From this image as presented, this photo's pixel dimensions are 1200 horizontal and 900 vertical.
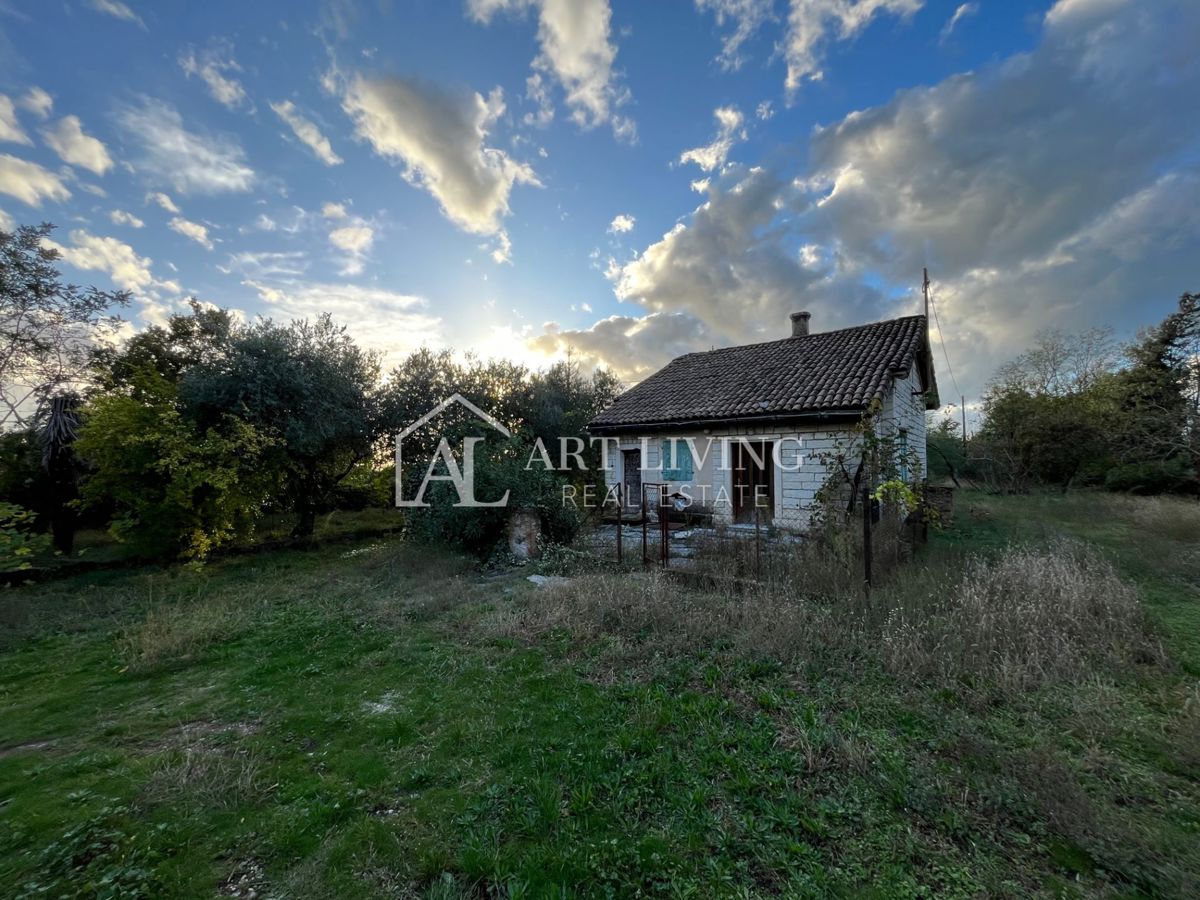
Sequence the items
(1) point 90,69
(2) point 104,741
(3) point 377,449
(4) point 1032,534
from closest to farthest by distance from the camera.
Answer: (2) point 104,741 → (1) point 90,69 → (4) point 1032,534 → (3) point 377,449

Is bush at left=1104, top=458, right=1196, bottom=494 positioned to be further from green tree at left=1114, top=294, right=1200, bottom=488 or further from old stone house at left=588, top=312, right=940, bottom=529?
old stone house at left=588, top=312, right=940, bottom=529

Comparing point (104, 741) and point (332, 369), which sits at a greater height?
point (332, 369)

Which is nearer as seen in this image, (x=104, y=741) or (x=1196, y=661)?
(x=104, y=741)

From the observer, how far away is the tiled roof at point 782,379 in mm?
9344

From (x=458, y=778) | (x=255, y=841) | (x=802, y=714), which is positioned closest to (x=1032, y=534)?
(x=802, y=714)

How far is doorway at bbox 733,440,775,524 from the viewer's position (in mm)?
10094

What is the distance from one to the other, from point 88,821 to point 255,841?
0.88m

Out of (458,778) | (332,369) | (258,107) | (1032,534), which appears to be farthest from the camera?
(332,369)

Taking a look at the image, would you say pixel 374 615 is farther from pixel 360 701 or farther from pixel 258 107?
pixel 258 107

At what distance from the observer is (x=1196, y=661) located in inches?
141

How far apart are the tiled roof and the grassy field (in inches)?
187

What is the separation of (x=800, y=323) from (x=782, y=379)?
13.0ft

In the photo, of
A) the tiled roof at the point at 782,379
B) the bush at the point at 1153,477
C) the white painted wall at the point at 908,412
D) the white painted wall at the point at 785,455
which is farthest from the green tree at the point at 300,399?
the bush at the point at 1153,477

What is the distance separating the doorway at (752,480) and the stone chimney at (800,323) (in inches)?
213
